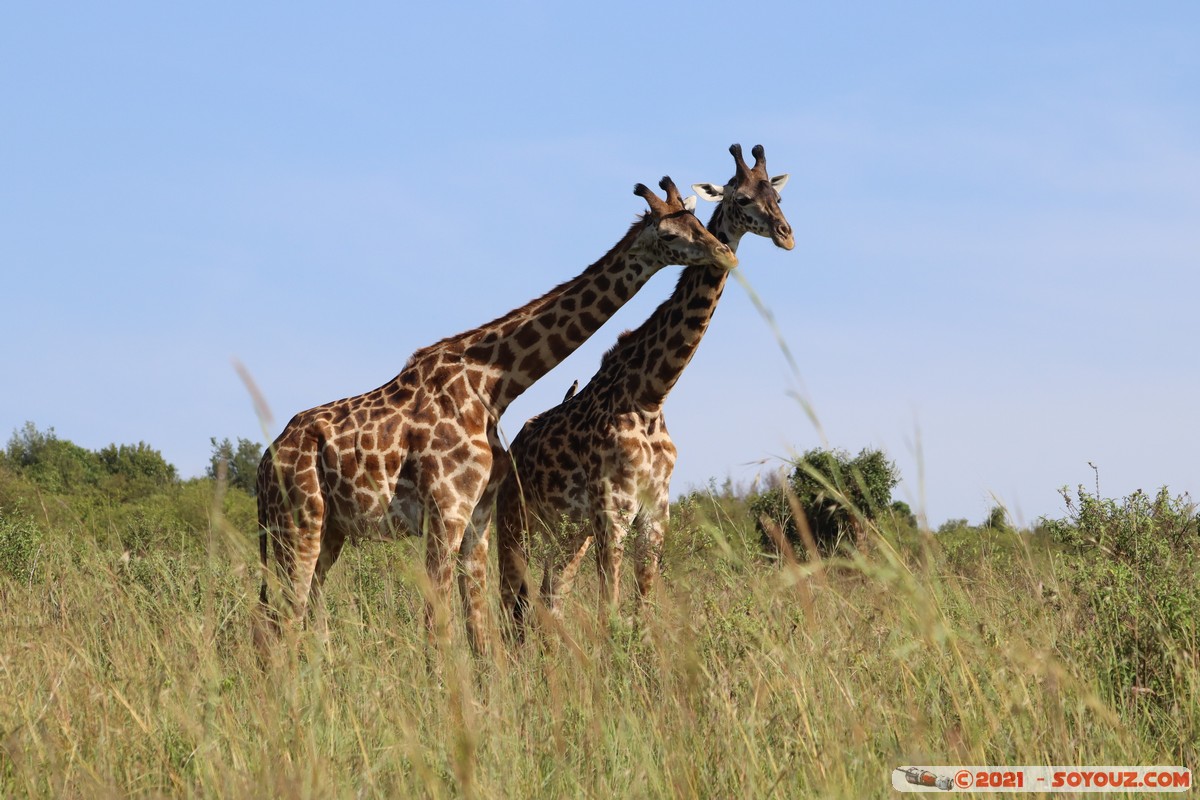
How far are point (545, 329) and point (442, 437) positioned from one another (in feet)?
3.71

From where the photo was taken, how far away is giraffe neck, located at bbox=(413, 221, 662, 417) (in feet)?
27.5

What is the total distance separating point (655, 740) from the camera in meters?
4.68

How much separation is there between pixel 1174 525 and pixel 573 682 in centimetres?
476

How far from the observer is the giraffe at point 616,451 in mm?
8352

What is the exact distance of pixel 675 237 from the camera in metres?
8.20

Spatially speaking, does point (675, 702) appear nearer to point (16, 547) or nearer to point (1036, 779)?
point (1036, 779)

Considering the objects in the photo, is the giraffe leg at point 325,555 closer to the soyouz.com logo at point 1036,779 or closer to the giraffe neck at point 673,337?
the giraffe neck at point 673,337

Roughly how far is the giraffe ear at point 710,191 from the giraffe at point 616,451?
0.01 m

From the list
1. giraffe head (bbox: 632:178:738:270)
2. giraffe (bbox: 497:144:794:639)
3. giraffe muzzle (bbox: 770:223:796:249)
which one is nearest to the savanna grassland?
giraffe (bbox: 497:144:794:639)

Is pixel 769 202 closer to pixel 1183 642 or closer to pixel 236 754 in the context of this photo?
pixel 1183 642

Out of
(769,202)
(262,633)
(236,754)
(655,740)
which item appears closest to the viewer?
(236,754)

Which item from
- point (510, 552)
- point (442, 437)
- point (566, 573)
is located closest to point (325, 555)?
point (442, 437)

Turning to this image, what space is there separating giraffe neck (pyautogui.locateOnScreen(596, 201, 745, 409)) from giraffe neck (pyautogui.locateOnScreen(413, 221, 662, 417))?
1.70ft

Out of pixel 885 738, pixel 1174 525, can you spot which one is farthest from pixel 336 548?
pixel 1174 525
